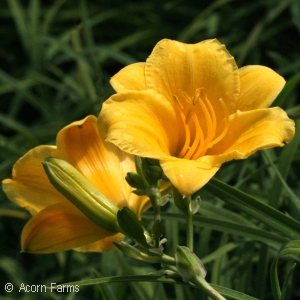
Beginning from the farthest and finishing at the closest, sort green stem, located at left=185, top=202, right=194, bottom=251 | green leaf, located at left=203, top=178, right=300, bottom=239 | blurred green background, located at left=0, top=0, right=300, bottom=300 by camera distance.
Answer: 1. blurred green background, located at left=0, top=0, right=300, bottom=300
2. green leaf, located at left=203, top=178, right=300, bottom=239
3. green stem, located at left=185, top=202, right=194, bottom=251

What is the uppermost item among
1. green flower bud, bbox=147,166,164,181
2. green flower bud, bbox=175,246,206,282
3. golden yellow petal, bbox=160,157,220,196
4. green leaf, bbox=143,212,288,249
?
golden yellow petal, bbox=160,157,220,196

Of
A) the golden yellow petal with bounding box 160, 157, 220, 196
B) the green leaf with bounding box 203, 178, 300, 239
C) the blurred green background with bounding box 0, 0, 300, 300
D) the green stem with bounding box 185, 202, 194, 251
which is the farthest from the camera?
the blurred green background with bounding box 0, 0, 300, 300

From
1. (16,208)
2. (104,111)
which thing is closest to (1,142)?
(16,208)

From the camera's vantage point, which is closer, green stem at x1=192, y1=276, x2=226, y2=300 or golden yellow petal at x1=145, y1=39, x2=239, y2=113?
green stem at x1=192, y1=276, x2=226, y2=300

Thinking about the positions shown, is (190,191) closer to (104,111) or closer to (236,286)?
(104,111)

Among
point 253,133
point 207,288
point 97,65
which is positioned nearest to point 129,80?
point 253,133

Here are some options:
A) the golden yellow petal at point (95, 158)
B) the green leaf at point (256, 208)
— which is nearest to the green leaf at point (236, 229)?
the green leaf at point (256, 208)

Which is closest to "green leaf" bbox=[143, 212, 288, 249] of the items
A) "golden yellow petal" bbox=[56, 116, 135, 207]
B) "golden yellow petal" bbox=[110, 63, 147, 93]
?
"golden yellow petal" bbox=[56, 116, 135, 207]

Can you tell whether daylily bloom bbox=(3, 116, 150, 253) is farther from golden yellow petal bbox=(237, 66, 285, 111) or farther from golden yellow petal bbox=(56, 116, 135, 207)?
golden yellow petal bbox=(237, 66, 285, 111)
